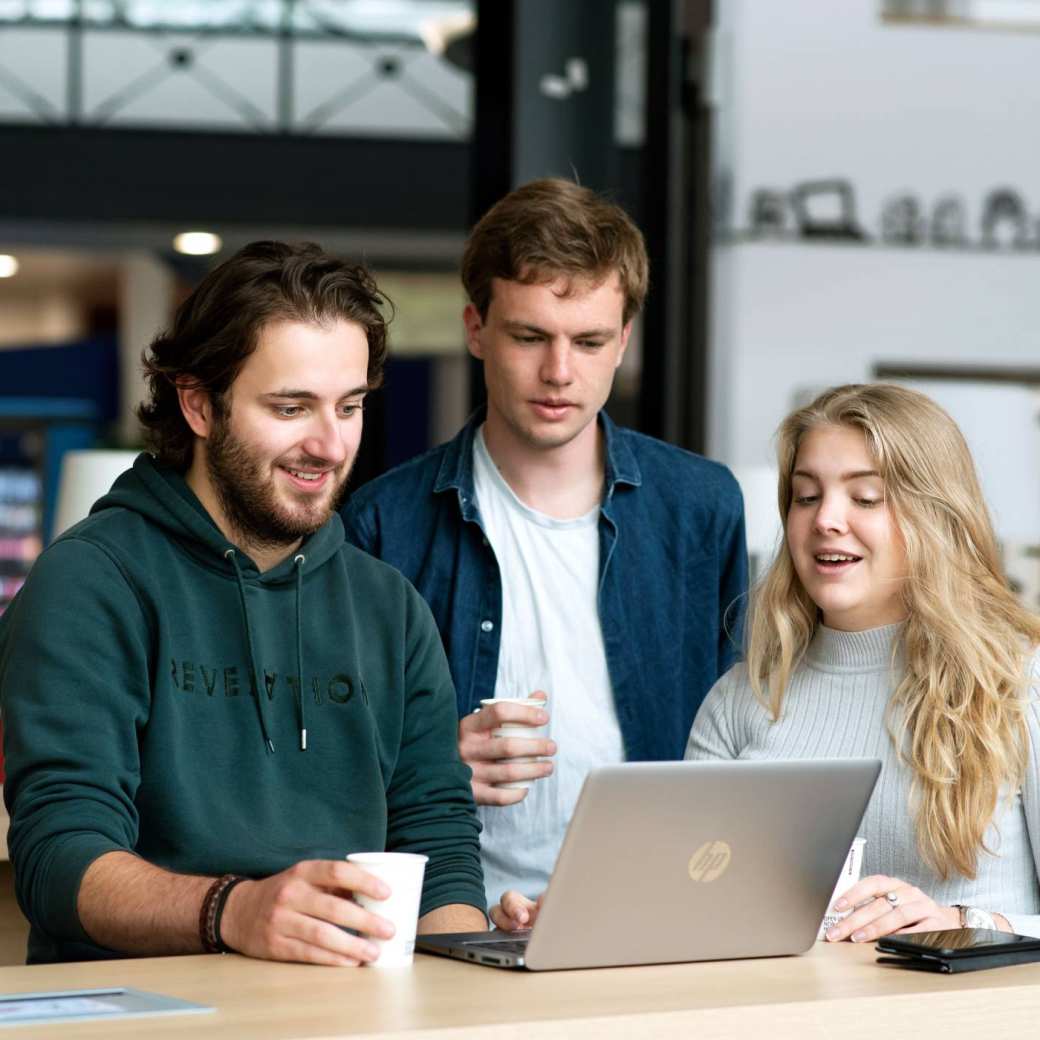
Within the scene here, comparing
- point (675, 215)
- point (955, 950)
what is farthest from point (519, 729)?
point (675, 215)

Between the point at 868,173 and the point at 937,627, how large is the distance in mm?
3849

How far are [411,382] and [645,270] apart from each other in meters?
11.3

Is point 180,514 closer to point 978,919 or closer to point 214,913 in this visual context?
point 214,913

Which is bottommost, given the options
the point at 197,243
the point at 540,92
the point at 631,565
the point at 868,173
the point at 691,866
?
the point at 691,866

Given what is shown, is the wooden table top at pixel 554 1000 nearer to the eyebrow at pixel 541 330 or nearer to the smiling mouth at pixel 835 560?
the smiling mouth at pixel 835 560

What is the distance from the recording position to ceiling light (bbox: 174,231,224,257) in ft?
31.4

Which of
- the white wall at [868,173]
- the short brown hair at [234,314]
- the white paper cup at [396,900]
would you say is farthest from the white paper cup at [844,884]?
the white wall at [868,173]

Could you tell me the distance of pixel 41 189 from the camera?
29.7ft

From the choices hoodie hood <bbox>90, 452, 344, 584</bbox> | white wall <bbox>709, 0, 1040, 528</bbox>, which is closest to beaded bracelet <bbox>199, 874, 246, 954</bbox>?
hoodie hood <bbox>90, 452, 344, 584</bbox>

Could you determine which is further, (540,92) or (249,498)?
(540,92)

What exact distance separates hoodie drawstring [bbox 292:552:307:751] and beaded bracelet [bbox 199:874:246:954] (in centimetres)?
30

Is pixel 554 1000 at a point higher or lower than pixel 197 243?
lower

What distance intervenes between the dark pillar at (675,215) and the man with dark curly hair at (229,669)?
2.65 metres

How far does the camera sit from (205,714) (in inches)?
82.2
